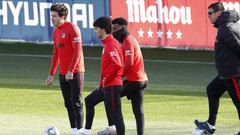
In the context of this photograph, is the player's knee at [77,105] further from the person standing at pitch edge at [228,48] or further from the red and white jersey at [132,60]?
the person standing at pitch edge at [228,48]

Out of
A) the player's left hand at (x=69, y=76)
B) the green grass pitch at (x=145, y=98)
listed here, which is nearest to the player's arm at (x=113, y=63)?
the player's left hand at (x=69, y=76)

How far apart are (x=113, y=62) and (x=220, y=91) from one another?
2.26m

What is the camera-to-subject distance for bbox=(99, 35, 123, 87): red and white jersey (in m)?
12.5

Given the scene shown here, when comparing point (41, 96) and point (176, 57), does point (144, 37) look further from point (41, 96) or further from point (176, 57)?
point (41, 96)

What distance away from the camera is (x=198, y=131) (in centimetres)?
1410

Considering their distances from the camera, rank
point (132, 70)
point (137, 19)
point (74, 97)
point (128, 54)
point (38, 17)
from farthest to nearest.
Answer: point (38, 17), point (137, 19), point (74, 97), point (132, 70), point (128, 54)

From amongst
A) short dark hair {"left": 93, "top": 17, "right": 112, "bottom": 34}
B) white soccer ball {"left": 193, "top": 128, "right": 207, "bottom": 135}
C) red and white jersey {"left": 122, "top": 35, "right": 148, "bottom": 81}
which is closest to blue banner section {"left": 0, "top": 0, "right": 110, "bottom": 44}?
white soccer ball {"left": 193, "top": 128, "right": 207, "bottom": 135}

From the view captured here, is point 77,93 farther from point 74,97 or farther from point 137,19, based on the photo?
point 137,19

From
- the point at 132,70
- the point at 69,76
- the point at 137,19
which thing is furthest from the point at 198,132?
the point at 137,19

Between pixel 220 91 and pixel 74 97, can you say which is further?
pixel 220 91

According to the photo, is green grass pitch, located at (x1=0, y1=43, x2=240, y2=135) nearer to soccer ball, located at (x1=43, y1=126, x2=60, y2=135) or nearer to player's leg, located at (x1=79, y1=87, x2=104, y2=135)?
soccer ball, located at (x1=43, y1=126, x2=60, y2=135)

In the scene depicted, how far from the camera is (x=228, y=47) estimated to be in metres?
13.4

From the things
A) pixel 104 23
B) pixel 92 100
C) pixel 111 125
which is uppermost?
pixel 104 23

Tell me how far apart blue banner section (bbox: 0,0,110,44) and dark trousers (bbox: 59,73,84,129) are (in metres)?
15.4
